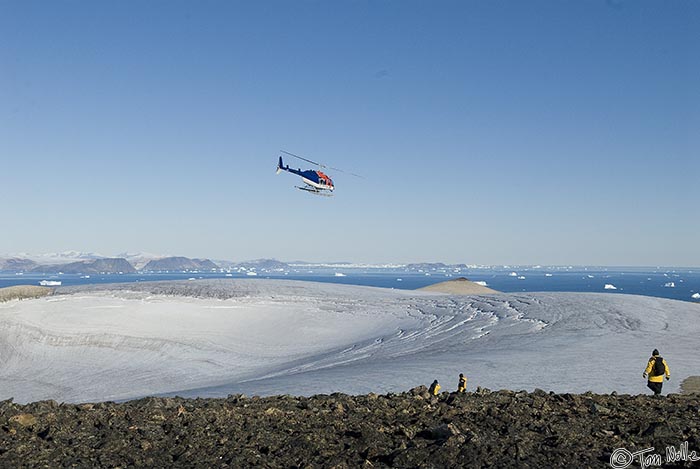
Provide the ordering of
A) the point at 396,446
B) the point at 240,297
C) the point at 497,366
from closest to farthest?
the point at 396,446 < the point at 497,366 < the point at 240,297

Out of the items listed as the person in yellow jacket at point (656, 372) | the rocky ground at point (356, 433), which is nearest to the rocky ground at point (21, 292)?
the rocky ground at point (356, 433)

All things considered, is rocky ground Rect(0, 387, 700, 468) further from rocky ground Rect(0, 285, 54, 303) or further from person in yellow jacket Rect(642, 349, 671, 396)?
rocky ground Rect(0, 285, 54, 303)

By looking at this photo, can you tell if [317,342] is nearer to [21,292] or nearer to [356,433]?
[21,292]

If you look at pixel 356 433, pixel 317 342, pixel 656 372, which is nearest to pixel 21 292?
pixel 317 342

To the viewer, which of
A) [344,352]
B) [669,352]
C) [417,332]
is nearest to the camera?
[669,352]

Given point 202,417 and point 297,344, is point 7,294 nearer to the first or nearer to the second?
point 297,344

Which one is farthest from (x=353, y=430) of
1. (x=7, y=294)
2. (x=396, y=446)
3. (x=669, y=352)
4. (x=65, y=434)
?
(x=7, y=294)
